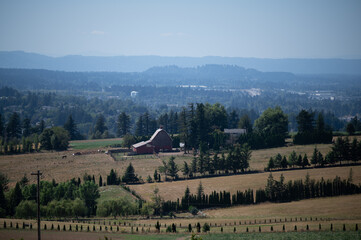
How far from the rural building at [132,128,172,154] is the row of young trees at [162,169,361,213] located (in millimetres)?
34439

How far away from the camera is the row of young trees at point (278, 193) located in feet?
170

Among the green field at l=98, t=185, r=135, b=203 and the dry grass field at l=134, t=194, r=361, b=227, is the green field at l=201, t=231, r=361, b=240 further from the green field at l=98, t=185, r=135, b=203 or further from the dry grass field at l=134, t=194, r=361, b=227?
the green field at l=98, t=185, r=135, b=203

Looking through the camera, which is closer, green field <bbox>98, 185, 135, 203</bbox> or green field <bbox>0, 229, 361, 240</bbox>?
green field <bbox>0, 229, 361, 240</bbox>

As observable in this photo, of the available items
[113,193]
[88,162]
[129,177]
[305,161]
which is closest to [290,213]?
[305,161]

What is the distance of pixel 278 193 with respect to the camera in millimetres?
52375

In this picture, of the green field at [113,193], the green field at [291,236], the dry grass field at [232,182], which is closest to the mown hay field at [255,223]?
the green field at [291,236]

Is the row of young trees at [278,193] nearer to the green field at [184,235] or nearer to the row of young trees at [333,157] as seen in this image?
the row of young trees at [333,157]

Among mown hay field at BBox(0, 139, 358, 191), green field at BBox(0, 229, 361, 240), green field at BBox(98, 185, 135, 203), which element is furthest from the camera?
mown hay field at BBox(0, 139, 358, 191)

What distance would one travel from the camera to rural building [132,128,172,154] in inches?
3388

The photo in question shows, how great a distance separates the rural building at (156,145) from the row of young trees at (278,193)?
34.4 meters

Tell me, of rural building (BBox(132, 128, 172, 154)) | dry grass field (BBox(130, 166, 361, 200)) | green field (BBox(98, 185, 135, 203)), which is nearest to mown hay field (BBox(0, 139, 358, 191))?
dry grass field (BBox(130, 166, 361, 200))

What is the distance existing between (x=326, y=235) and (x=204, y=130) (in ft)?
176

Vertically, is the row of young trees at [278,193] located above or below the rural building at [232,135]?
below

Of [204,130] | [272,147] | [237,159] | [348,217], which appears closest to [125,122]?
[204,130]
